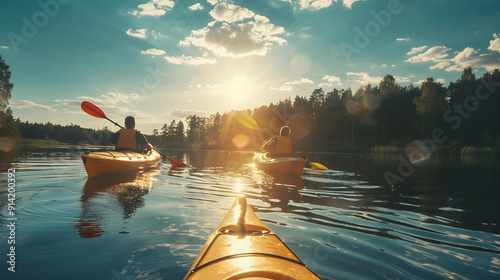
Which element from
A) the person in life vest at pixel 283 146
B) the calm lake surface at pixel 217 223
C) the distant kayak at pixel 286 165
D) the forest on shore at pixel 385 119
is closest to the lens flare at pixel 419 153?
the forest on shore at pixel 385 119

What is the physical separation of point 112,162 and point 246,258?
755 cm

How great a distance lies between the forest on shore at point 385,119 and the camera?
138 feet

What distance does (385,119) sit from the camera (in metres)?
54.4

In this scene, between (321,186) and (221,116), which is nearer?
(321,186)

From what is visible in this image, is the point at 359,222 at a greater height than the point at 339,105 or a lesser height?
lesser

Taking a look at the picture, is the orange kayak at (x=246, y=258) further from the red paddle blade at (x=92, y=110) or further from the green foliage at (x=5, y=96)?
the green foliage at (x=5, y=96)

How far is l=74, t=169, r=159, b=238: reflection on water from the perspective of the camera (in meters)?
3.47

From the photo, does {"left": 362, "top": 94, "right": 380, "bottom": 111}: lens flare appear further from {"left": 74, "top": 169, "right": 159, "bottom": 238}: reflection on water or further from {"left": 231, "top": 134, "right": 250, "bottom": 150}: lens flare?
{"left": 74, "top": 169, "right": 159, "bottom": 238}: reflection on water

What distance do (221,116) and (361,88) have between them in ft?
146

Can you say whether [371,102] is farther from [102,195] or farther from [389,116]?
[102,195]

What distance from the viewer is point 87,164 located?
7.43m

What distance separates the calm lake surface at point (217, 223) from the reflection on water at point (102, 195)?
2cm

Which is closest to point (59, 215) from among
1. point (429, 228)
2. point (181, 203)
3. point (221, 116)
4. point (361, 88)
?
point (181, 203)

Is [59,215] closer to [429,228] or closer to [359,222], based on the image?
[359,222]
